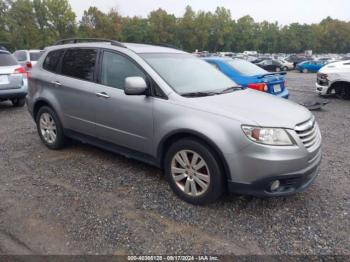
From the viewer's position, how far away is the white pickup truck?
9883 mm

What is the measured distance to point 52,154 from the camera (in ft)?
16.6

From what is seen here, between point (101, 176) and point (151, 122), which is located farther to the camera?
point (101, 176)

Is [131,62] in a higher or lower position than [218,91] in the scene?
higher

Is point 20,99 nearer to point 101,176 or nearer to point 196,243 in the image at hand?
point 101,176

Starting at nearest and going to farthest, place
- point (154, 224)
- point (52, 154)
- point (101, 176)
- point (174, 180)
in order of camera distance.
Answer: point (154, 224)
point (174, 180)
point (101, 176)
point (52, 154)

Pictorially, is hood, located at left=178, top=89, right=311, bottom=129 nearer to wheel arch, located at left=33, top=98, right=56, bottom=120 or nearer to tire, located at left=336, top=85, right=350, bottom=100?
wheel arch, located at left=33, top=98, right=56, bottom=120

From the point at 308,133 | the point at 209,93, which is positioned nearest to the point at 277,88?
the point at 209,93

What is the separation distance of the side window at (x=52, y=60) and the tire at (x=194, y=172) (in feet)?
8.56

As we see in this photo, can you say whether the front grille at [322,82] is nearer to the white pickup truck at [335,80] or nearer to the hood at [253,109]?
the white pickup truck at [335,80]

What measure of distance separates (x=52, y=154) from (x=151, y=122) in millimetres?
2222

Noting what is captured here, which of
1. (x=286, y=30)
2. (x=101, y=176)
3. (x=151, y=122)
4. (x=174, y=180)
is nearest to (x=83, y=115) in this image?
(x=101, y=176)

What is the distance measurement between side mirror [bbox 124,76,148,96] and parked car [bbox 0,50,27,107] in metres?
5.67

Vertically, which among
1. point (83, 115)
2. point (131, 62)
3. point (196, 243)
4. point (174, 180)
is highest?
point (131, 62)

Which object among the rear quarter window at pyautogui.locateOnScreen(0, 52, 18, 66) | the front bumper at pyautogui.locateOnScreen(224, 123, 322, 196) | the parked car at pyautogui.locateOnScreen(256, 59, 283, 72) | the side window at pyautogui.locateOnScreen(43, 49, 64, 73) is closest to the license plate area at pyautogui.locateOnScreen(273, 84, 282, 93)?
the front bumper at pyautogui.locateOnScreen(224, 123, 322, 196)
